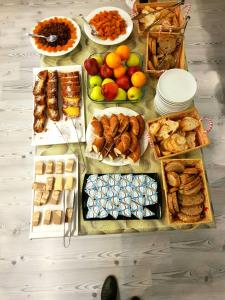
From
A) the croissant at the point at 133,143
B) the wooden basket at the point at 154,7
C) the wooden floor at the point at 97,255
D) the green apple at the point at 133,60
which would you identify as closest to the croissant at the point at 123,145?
the croissant at the point at 133,143

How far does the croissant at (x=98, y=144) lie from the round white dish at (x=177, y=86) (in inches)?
13.2

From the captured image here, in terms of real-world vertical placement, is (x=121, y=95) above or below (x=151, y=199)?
above

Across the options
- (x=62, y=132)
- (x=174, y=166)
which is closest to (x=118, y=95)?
(x=62, y=132)

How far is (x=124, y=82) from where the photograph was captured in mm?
1343

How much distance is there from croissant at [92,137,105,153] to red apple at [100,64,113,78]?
324mm

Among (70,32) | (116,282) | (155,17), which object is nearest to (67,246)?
(116,282)

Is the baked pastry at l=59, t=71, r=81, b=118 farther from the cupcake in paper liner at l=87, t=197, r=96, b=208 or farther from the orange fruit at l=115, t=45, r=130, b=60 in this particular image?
the cupcake in paper liner at l=87, t=197, r=96, b=208

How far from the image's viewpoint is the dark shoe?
1621mm

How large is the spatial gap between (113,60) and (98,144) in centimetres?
41

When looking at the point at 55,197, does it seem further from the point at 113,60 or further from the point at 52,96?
the point at 113,60

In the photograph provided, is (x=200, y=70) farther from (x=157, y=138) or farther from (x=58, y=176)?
(x=58, y=176)

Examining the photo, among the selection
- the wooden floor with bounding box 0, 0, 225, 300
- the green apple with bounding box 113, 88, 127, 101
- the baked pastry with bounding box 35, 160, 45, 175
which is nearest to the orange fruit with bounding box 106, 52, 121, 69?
the green apple with bounding box 113, 88, 127, 101

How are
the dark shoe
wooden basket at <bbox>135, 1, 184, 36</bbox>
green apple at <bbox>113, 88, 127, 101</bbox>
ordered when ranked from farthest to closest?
the dark shoe < wooden basket at <bbox>135, 1, 184, 36</bbox> < green apple at <bbox>113, 88, 127, 101</bbox>

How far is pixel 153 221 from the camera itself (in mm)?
1221
